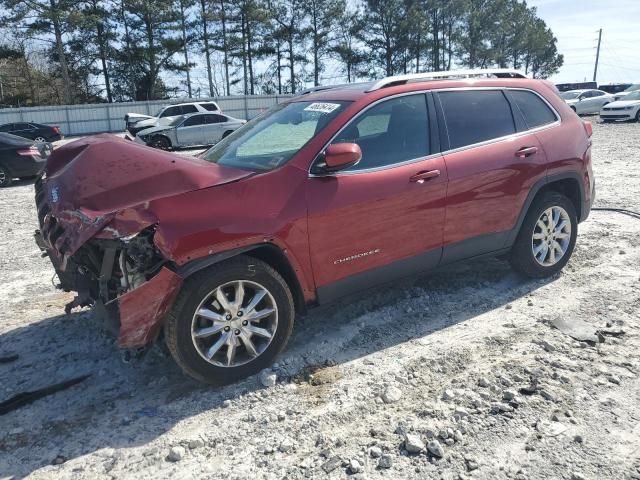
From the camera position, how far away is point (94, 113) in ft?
119

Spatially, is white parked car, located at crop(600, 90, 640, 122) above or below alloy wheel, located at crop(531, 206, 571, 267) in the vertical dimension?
Answer: above

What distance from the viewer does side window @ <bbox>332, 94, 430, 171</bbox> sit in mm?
3785

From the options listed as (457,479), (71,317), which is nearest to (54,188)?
(71,317)

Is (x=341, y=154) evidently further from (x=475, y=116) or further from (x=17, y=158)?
(x=17, y=158)

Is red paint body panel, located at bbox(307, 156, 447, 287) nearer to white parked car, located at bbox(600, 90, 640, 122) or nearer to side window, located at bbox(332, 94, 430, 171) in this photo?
side window, located at bbox(332, 94, 430, 171)

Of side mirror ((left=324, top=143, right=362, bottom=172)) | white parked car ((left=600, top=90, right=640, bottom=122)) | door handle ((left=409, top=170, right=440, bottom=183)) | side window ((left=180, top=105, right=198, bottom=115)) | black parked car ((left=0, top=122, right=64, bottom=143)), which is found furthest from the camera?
black parked car ((left=0, top=122, right=64, bottom=143))

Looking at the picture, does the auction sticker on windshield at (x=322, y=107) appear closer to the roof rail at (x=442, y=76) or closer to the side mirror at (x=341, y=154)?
the roof rail at (x=442, y=76)

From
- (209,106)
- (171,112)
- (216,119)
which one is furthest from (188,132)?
(209,106)

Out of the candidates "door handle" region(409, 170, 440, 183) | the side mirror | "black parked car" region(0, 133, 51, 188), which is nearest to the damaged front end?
the side mirror

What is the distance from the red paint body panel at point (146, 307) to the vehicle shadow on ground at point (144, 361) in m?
0.49

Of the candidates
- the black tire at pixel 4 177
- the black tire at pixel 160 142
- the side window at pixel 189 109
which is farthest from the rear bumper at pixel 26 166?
the side window at pixel 189 109

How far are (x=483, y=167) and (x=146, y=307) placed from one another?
108 inches

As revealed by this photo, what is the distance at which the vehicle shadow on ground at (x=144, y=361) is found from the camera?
301 centimetres

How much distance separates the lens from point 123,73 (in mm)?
44406
